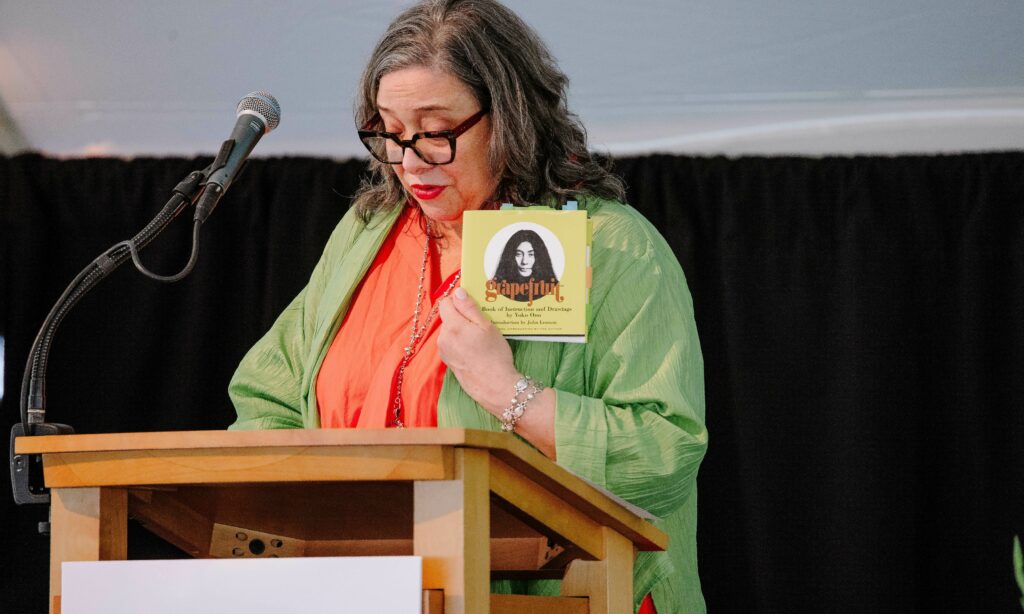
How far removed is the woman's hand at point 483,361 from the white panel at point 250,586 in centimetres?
52

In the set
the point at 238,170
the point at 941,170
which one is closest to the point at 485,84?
the point at 238,170

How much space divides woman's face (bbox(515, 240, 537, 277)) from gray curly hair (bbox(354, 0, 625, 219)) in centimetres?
33

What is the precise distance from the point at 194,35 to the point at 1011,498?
7.16 ft

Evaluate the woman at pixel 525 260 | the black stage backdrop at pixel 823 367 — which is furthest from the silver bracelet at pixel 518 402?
the black stage backdrop at pixel 823 367

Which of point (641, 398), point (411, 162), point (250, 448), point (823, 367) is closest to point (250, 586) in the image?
point (250, 448)

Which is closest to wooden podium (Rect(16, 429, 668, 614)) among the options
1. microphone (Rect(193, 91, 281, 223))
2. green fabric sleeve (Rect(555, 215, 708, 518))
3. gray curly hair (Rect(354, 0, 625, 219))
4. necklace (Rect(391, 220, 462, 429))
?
green fabric sleeve (Rect(555, 215, 708, 518))

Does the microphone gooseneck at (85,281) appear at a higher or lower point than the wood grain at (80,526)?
higher

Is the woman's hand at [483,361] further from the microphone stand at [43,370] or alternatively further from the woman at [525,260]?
the microphone stand at [43,370]

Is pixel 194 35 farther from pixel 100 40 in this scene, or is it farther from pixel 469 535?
pixel 469 535

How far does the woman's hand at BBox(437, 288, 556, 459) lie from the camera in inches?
63.7

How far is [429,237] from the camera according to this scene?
6.64ft

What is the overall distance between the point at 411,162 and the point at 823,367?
146 centimetres

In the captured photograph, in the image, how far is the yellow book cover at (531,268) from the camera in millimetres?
1611

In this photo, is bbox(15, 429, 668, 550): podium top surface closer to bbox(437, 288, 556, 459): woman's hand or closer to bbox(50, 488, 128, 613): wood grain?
bbox(50, 488, 128, 613): wood grain
